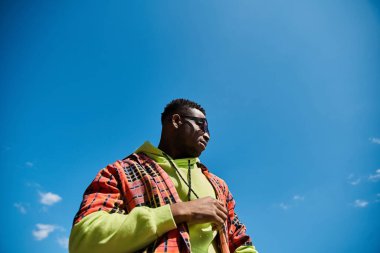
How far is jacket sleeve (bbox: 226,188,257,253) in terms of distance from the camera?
3401 millimetres

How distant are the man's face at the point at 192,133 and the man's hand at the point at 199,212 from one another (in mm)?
1114

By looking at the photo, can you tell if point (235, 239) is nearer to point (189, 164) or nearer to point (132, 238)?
point (189, 164)

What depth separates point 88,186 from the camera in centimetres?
283

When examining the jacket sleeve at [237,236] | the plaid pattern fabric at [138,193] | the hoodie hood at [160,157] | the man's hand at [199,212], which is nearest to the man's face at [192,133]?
the hoodie hood at [160,157]

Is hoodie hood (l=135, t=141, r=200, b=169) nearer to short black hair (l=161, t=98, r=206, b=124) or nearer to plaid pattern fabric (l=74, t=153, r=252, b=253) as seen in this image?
plaid pattern fabric (l=74, t=153, r=252, b=253)

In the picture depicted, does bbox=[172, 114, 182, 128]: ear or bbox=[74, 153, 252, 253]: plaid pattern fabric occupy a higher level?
bbox=[172, 114, 182, 128]: ear

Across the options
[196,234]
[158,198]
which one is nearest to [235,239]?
[196,234]

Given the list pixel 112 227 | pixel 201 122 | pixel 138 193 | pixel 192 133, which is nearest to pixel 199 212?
pixel 138 193

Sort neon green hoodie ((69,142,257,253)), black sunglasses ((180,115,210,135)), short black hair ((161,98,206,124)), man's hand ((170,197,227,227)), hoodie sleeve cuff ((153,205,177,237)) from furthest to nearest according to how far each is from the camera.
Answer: short black hair ((161,98,206,124)), black sunglasses ((180,115,210,135)), man's hand ((170,197,227,227)), hoodie sleeve cuff ((153,205,177,237)), neon green hoodie ((69,142,257,253))

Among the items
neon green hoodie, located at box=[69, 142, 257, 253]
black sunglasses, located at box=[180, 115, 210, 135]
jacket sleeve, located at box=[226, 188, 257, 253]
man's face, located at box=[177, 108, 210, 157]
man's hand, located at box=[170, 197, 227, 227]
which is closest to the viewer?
neon green hoodie, located at box=[69, 142, 257, 253]

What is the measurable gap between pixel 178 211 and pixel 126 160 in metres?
1.01

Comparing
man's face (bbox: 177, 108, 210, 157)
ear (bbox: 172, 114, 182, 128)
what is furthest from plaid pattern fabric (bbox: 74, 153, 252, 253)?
ear (bbox: 172, 114, 182, 128)

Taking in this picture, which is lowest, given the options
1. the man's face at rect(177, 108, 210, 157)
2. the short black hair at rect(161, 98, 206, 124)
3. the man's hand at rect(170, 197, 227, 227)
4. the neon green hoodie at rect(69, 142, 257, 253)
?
the neon green hoodie at rect(69, 142, 257, 253)

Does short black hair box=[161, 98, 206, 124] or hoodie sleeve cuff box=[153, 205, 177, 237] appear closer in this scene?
hoodie sleeve cuff box=[153, 205, 177, 237]
